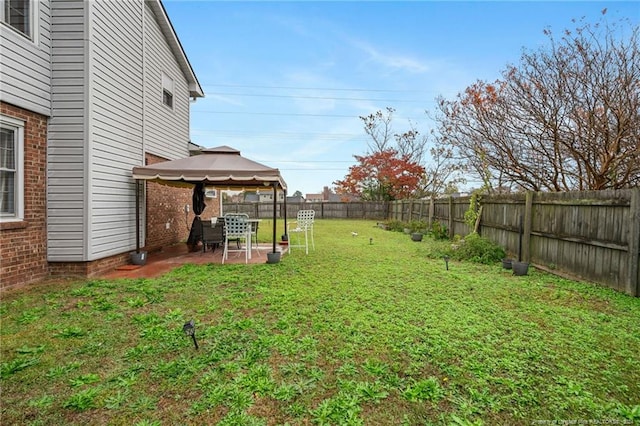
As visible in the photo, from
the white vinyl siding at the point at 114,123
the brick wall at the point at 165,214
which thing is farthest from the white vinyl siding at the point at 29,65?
the brick wall at the point at 165,214

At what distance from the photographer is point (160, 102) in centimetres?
874

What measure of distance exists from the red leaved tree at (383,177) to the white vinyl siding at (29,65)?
21.3 meters

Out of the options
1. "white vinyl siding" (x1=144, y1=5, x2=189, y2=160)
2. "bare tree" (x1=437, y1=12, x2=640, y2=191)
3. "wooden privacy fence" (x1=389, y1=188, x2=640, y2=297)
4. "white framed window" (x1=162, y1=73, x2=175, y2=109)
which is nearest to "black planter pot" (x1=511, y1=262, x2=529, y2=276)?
"wooden privacy fence" (x1=389, y1=188, x2=640, y2=297)

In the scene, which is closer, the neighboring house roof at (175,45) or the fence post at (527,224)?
the fence post at (527,224)

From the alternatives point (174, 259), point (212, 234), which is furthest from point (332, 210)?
point (174, 259)

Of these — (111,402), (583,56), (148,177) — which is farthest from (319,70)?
(111,402)

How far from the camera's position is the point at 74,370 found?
8.82ft

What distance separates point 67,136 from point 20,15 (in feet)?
5.98

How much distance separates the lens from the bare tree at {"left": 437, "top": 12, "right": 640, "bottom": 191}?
7.63 metres

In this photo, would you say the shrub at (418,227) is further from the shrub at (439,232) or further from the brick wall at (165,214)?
the brick wall at (165,214)

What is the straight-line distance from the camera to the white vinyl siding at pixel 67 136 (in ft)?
18.1

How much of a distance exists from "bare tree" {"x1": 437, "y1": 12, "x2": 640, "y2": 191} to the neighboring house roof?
899 centimetres

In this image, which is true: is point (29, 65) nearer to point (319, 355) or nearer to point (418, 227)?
point (319, 355)

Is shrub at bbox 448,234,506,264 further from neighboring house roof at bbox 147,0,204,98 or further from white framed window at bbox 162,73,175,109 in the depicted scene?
neighboring house roof at bbox 147,0,204,98
